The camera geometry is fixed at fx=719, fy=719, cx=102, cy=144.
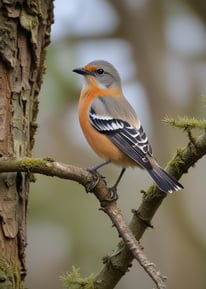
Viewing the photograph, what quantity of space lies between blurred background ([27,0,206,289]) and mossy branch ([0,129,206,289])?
4227 mm

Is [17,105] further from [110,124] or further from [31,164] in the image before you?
[110,124]

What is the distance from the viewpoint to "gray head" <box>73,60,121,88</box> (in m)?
6.12

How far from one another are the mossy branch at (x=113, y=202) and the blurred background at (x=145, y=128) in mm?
4227

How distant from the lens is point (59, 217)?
8719 mm

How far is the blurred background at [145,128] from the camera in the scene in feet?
27.1

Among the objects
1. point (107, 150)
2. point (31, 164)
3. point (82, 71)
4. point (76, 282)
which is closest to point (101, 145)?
point (107, 150)

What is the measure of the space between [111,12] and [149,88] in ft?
3.52

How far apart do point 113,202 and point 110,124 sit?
5.86 ft

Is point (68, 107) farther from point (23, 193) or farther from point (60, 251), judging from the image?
point (23, 193)

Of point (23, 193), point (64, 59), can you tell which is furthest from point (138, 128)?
point (64, 59)

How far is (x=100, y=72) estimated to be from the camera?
20.1ft

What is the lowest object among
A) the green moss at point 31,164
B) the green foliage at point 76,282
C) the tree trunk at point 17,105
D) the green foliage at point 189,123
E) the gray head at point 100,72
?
the green foliage at point 76,282

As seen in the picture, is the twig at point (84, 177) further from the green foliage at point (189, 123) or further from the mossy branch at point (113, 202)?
the green foliage at point (189, 123)

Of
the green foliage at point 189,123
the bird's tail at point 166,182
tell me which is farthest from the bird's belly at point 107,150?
the green foliage at point 189,123
